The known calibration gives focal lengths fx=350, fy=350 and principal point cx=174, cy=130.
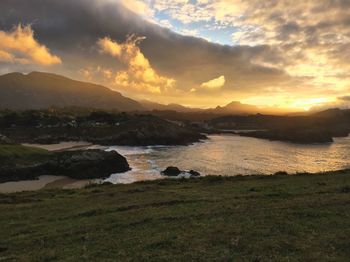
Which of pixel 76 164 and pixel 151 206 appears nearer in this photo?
pixel 151 206

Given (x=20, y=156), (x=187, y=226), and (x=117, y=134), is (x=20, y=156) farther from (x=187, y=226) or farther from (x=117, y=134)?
(x=117, y=134)

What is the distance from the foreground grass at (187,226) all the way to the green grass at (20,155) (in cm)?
3309

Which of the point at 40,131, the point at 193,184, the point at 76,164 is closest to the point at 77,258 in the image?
the point at 193,184

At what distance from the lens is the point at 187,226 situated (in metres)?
17.1

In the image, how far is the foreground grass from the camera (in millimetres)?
13383

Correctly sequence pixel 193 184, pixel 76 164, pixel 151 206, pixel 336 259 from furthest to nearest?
pixel 76 164 < pixel 193 184 < pixel 151 206 < pixel 336 259

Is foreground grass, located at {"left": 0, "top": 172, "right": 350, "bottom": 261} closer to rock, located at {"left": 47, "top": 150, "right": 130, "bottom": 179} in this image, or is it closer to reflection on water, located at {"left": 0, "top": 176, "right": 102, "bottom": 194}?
reflection on water, located at {"left": 0, "top": 176, "right": 102, "bottom": 194}

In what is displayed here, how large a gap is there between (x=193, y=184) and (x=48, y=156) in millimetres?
40149

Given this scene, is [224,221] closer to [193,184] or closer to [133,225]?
[133,225]

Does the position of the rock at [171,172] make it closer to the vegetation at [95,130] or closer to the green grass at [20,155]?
the green grass at [20,155]

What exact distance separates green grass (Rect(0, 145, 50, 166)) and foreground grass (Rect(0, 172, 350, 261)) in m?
33.1

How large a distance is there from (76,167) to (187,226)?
48.8 metres

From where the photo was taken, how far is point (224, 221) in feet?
58.2

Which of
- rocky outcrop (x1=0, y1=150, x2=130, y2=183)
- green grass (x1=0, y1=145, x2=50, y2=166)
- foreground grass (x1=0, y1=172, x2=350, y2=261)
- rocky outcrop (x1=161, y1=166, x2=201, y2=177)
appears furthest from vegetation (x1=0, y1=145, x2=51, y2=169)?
foreground grass (x1=0, y1=172, x2=350, y2=261)
